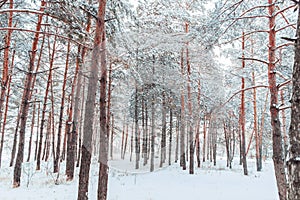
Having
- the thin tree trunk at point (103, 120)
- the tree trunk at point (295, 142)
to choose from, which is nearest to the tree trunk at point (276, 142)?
the thin tree trunk at point (103, 120)

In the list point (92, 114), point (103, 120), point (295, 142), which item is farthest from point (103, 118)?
point (295, 142)

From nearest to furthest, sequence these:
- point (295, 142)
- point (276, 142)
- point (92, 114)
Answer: point (295, 142) < point (276, 142) < point (92, 114)

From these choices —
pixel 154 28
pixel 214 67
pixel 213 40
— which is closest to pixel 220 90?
pixel 214 67

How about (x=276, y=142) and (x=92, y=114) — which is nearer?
(x=276, y=142)

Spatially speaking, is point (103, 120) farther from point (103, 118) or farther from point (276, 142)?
point (276, 142)

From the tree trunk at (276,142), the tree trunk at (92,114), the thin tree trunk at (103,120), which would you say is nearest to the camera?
the tree trunk at (276,142)

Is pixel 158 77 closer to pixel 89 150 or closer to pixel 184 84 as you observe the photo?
pixel 184 84

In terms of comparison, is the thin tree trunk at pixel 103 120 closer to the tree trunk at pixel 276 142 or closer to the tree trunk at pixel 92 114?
the tree trunk at pixel 92 114

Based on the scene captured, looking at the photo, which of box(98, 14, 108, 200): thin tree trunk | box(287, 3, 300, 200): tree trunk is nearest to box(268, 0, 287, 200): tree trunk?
box(98, 14, 108, 200): thin tree trunk

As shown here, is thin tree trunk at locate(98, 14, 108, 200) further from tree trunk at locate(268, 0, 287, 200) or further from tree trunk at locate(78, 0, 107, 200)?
tree trunk at locate(268, 0, 287, 200)

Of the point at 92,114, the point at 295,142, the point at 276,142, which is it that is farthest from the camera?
the point at 92,114

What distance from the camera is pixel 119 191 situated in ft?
24.4

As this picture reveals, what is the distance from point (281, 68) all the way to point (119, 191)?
5900 mm

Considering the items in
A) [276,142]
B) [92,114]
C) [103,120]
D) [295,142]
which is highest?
[92,114]
